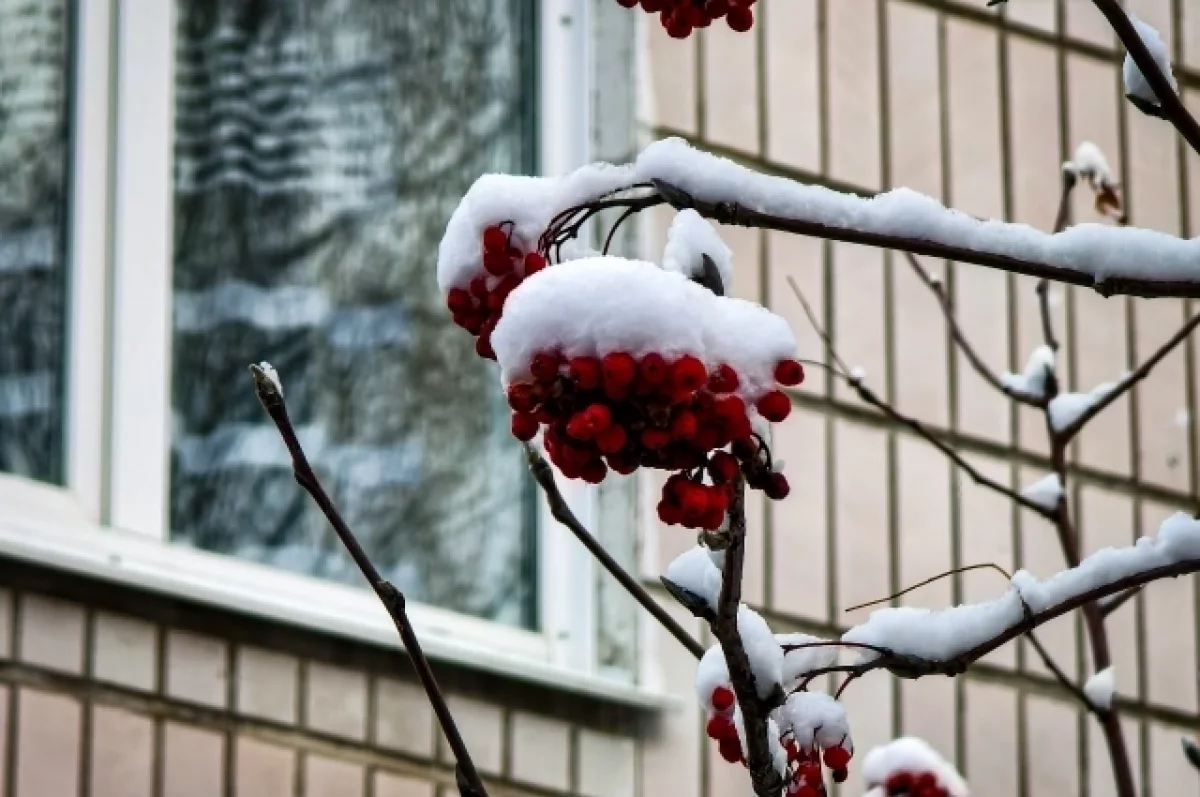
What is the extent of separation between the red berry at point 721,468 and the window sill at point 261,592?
202 cm

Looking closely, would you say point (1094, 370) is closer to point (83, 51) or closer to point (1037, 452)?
point (1037, 452)

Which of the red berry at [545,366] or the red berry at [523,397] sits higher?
the red berry at [545,366]

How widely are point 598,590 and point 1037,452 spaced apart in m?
1.03

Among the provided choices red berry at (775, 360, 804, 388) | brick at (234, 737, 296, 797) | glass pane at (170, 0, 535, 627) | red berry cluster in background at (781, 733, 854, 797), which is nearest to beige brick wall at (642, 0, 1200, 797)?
glass pane at (170, 0, 535, 627)

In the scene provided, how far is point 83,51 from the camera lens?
156 inches

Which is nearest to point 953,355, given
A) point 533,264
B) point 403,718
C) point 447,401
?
point 447,401

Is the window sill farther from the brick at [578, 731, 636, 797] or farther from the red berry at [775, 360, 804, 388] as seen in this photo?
the red berry at [775, 360, 804, 388]

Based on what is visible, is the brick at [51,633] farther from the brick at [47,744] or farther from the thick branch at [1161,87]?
the thick branch at [1161,87]

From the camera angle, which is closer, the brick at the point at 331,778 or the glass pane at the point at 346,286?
the brick at the point at 331,778

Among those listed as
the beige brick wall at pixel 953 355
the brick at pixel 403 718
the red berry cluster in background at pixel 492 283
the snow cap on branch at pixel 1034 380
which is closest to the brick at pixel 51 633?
the brick at pixel 403 718

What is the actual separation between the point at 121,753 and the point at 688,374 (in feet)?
7.16

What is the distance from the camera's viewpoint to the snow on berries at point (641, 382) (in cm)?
168

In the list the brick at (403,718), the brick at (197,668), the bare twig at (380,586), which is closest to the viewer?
the bare twig at (380,586)

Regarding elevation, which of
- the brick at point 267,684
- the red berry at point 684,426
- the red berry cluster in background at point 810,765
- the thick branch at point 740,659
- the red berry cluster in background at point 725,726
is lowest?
the brick at point 267,684
